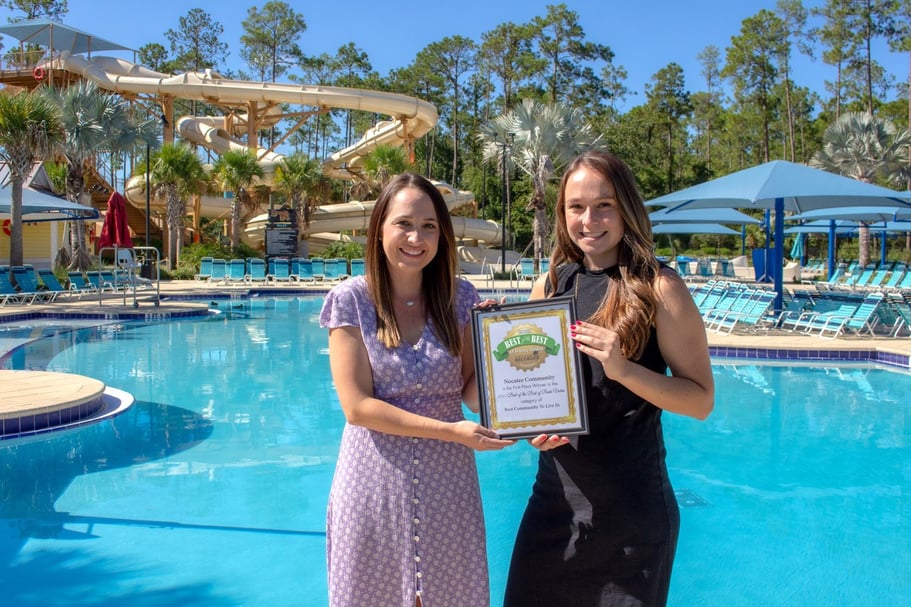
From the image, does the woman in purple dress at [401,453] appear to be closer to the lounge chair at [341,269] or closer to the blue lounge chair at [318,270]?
the lounge chair at [341,269]

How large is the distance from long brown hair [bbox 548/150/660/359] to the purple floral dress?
0.39 meters

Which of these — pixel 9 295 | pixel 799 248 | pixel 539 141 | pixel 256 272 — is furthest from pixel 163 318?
pixel 799 248

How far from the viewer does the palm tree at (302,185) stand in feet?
96.8

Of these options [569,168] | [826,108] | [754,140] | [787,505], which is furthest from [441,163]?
[569,168]

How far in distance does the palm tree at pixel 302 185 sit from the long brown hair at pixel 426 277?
2754 cm

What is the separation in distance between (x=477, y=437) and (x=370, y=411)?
0.24m

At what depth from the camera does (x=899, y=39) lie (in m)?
34.0

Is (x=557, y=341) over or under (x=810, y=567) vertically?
over

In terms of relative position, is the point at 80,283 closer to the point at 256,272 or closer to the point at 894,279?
the point at 256,272

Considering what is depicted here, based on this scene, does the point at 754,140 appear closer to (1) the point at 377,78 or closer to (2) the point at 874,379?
(1) the point at 377,78

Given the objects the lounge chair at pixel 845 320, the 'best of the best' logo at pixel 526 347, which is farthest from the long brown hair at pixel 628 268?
the lounge chair at pixel 845 320

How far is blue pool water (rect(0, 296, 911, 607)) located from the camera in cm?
388

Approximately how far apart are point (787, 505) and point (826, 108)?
44.3 meters

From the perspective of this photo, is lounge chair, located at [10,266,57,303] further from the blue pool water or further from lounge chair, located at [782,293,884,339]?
lounge chair, located at [782,293,884,339]
